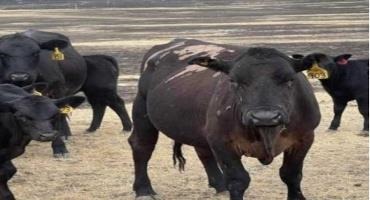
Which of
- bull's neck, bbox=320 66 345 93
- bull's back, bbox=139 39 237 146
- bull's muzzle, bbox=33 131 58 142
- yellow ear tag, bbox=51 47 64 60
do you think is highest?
bull's back, bbox=139 39 237 146

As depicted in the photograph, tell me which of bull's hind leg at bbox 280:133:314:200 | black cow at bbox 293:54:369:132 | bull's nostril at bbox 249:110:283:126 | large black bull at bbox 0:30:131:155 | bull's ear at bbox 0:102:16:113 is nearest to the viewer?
bull's nostril at bbox 249:110:283:126

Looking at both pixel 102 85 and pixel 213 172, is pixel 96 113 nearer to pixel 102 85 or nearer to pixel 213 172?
pixel 102 85

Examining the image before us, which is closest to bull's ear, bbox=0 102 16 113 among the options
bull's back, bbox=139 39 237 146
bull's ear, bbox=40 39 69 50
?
bull's back, bbox=139 39 237 146

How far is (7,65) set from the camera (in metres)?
11.5

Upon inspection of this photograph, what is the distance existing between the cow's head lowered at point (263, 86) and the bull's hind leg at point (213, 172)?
2033 mm

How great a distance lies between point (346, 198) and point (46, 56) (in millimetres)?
5656

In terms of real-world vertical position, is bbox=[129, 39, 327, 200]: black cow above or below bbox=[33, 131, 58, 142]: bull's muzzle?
above

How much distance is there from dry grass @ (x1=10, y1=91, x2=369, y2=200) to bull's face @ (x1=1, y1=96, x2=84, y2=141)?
1336 mm

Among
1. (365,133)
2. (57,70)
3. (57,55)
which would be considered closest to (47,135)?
(57,55)

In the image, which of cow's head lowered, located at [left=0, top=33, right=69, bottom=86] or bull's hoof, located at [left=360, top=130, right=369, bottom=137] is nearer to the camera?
cow's head lowered, located at [left=0, top=33, right=69, bottom=86]

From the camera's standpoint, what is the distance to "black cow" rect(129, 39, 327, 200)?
20.6 ft

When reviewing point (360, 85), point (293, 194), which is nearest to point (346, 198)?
point (293, 194)

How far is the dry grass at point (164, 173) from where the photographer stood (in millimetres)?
8820

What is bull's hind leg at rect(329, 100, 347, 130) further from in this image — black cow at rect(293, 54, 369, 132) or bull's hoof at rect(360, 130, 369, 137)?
bull's hoof at rect(360, 130, 369, 137)
